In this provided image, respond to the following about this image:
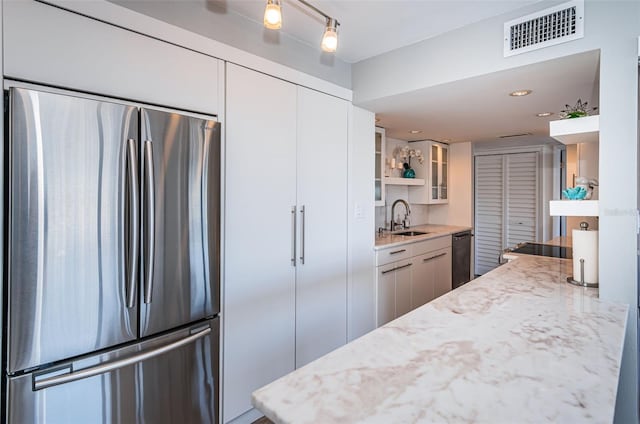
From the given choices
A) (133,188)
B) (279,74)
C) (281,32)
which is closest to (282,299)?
(133,188)

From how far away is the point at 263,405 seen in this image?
0.76 metres

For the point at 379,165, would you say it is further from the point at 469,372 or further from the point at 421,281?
the point at 469,372

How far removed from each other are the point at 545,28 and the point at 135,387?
8.40ft

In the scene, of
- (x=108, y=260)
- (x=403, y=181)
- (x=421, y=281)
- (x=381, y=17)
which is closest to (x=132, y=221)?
(x=108, y=260)

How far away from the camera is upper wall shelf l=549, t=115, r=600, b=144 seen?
63.5 inches

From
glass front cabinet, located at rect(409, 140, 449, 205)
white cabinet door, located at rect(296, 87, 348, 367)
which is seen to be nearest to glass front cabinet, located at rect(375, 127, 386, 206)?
white cabinet door, located at rect(296, 87, 348, 367)

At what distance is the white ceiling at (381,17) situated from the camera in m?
1.81

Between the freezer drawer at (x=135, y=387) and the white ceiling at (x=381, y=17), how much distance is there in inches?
68.4

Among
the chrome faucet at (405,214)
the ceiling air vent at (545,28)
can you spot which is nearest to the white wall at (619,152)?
the ceiling air vent at (545,28)

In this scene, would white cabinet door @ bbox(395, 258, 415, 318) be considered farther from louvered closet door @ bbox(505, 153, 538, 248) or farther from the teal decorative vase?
louvered closet door @ bbox(505, 153, 538, 248)

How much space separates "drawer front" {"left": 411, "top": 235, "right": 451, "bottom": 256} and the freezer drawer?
228cm

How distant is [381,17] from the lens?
196 centimetres

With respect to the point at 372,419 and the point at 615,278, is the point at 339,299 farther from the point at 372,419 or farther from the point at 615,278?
the point at 372,419

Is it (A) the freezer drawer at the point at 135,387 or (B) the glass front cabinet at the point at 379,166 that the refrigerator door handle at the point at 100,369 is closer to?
(A) the freezer drawer at the point at 135,387
